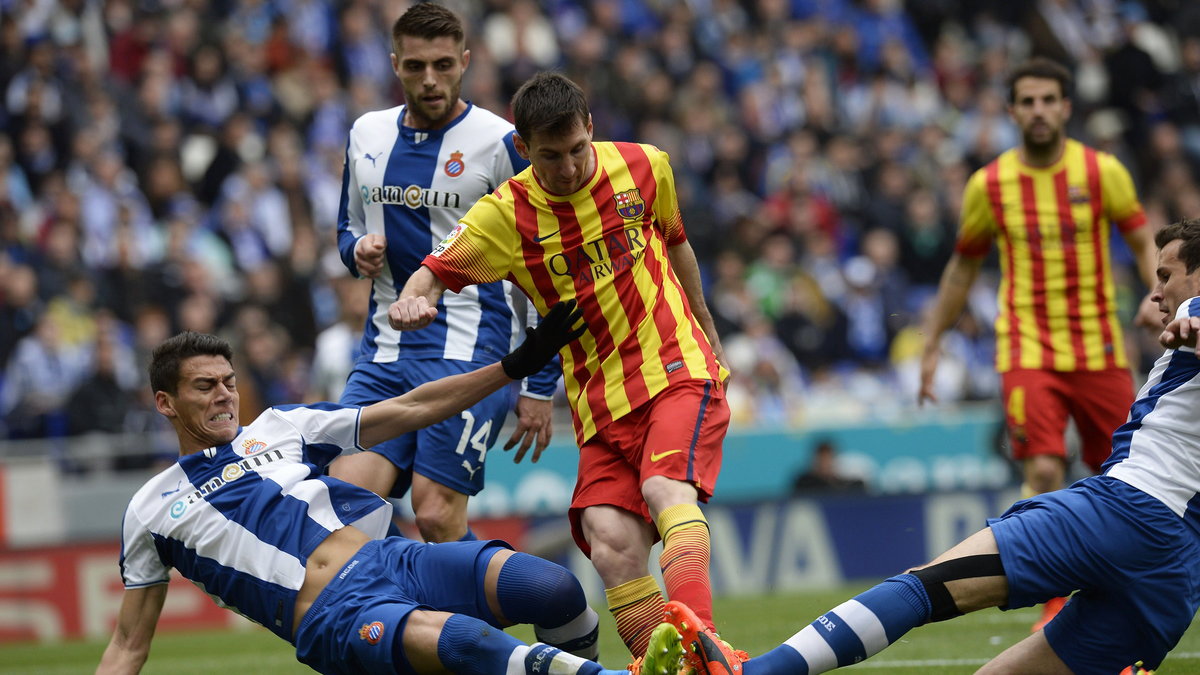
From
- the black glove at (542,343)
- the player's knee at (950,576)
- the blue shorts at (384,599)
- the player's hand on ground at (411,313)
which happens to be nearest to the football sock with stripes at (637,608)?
the blue shorts at (384,599)

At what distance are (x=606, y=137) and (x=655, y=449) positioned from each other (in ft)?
43.8

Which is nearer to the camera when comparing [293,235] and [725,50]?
[293,235]

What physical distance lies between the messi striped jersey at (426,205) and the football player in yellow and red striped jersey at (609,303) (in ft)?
2.82

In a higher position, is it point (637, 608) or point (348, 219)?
point (348, 219)

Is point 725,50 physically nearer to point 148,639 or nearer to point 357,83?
point 357,83

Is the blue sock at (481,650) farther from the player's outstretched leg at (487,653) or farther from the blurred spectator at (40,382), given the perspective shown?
the blurred spectator at (40,382)

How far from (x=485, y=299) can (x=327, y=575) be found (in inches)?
78.2

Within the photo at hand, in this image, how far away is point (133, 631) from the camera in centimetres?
581

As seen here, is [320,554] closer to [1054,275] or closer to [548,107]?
[548,107]

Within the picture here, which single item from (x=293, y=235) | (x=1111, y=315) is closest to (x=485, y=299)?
(x=1111, y=315)

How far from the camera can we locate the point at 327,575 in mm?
5660

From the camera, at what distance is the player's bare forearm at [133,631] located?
578 cm

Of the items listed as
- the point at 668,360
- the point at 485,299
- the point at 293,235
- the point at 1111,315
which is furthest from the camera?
the point at 293,235

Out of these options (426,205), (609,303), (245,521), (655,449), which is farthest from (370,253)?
(655,449)
